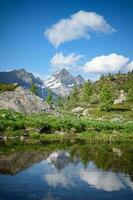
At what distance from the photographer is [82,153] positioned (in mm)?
42750

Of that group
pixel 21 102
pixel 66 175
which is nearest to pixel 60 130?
pixel 21 102

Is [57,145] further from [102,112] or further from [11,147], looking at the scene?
[102,112]

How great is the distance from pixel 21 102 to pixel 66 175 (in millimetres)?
63638

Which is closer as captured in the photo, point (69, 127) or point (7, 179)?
point (7, 179)

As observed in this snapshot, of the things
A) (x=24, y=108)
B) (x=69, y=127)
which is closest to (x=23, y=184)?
(x=69, y=127)

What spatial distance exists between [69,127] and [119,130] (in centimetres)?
1093

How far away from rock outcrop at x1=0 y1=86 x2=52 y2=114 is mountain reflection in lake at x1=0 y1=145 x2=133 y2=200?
150 feet

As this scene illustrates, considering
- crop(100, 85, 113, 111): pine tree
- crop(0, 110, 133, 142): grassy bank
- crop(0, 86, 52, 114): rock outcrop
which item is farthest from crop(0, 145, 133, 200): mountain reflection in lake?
crop(100, 85, 113, 111): pine tree

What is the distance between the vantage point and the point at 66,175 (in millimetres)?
29938

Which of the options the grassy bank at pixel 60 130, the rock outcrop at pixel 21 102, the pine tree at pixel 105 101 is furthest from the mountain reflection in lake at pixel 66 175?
the pine tree at pixel 105 101

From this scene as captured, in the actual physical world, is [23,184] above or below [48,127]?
below

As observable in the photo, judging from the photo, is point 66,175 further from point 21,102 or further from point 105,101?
point 105,101

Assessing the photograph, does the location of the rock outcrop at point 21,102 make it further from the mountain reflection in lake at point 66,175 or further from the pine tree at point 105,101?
the mountain reflection in lake at point 66,175

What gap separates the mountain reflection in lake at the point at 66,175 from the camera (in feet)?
77.5
